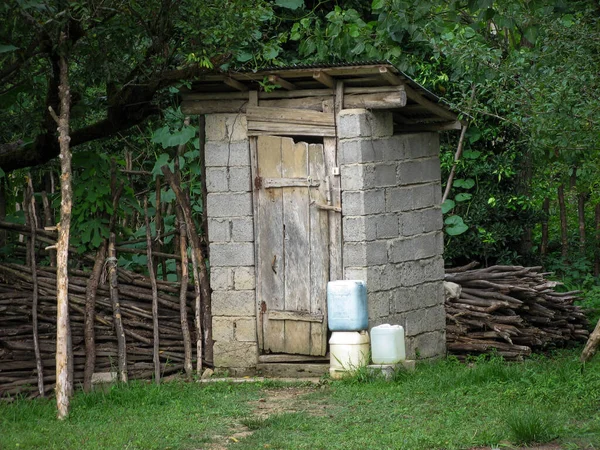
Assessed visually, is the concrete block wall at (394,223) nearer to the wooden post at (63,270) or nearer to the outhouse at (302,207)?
the outhouse at (302,207)

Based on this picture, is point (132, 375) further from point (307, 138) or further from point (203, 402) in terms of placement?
point (307, 138)

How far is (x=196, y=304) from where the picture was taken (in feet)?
31.6

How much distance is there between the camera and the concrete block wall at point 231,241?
9477 mm

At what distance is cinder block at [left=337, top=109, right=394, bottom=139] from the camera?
29.5 feet

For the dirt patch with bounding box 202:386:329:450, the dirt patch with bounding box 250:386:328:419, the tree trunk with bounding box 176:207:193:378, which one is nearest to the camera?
the dirt patch with bounding box 202:386:329:450

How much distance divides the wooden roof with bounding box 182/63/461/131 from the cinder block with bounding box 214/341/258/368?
226 cm

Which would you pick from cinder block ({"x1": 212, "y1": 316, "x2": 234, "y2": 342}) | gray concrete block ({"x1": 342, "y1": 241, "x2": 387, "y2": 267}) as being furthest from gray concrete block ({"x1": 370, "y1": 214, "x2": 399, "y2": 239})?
cinder block ({"x1": 212, "y1": 316, "x2": 234, "y2": 342})

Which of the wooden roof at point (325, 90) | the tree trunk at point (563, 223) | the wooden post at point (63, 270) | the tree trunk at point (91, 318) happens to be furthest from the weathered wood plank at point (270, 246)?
the tree trunk at point (563, 223)

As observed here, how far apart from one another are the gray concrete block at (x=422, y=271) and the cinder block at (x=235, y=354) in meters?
1.60

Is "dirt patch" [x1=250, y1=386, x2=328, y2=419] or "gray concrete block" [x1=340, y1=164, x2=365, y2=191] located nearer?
"dirt patch" [x1=250, y1=386, x2=328, y2=419]

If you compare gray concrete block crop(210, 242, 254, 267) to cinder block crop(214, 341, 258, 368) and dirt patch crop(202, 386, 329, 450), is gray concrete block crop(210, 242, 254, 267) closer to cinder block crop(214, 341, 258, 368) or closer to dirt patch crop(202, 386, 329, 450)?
cinder block crop(214, 341, 258, 368)

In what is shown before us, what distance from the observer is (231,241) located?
376 inches

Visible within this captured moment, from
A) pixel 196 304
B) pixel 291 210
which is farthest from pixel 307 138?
pixel 196 304

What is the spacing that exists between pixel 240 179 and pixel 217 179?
24 cm
